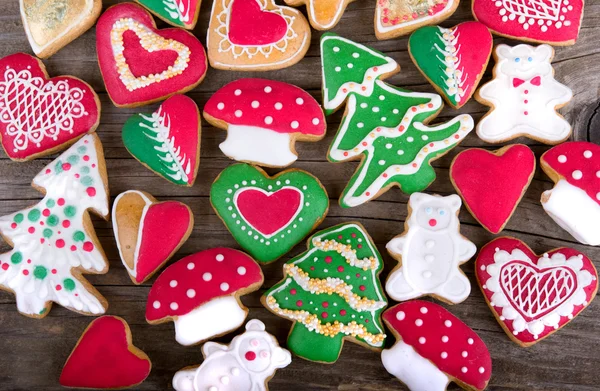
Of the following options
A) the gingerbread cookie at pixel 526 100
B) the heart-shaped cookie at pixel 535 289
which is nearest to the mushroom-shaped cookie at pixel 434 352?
the heart-shaped cookie at pixel 535 289

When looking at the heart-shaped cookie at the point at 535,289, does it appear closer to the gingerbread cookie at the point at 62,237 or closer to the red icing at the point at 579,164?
the red icing at the point at 579,164

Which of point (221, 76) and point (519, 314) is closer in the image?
point (519, 314)

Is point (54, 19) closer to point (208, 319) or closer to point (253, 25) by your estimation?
point (253, 25)

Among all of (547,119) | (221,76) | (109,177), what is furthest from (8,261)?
(547,119)

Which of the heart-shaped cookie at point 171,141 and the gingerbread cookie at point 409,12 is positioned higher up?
the gingerbread cookie at point 409,12

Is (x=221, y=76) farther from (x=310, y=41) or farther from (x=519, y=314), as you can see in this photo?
(x=519, y=314)

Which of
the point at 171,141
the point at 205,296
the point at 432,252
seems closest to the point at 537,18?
the point at 432,252
